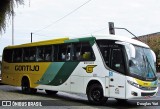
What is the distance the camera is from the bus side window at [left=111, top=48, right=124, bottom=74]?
568 inches

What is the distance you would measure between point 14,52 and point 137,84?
10379 mm

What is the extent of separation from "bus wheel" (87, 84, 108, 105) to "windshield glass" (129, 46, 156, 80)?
168cm

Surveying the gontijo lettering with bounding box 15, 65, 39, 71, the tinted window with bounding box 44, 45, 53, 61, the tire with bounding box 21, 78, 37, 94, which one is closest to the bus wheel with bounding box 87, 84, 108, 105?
the tinted window with bounding box 44, 45, 53, 61

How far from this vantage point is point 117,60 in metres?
14.6

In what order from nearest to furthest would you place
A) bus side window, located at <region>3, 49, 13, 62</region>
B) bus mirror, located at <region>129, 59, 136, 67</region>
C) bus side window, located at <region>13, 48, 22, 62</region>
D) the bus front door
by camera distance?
1. the bus front door
2. bus mirror, located at <region>129, 59, 136, 67</region>
3. bus side window, located at <region>13, 48, 22, 62</region>
4. bus side window, located at <region>3, 49, 13, 62</region>

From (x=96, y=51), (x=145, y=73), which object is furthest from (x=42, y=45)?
(x=145, y=73)

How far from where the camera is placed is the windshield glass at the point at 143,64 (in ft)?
47.2

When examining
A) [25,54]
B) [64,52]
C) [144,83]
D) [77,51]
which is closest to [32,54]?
[25,54]

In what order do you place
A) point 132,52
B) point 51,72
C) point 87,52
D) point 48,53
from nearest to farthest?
point 132,52 → point 87,52 → point 51,72 → point 48,53

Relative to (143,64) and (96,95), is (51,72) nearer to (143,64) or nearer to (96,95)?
(96,95)

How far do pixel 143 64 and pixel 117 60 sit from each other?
106 cm

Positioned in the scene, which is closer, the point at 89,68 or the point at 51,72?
the point at 89,68

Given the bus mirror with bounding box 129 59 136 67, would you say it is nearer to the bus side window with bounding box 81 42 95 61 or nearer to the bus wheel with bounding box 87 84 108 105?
the bus wheel with bounding box 87 84 108 105

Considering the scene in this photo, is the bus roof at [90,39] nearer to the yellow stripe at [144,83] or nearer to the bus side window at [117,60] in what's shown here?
the bus side window at [117,60]
